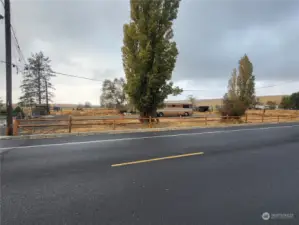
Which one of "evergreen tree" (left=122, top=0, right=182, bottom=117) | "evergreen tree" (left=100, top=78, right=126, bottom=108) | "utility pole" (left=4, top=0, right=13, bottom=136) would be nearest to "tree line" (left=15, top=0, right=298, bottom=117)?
"evergreen tree" (left=122, top=0, right=182, bottom=117)

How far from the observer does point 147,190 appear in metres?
4.15

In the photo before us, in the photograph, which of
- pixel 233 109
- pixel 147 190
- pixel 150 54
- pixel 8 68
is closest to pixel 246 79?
pixel 233 109

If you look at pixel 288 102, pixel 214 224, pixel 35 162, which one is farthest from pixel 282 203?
pixel 288 102

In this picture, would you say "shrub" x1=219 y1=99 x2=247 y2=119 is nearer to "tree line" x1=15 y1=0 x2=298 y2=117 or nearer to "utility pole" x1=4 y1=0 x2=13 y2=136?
"tree line" x1=15 y1=0 x2=298 y2=117

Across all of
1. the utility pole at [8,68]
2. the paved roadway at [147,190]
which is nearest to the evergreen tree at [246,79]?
the paved roadway at [147,190]

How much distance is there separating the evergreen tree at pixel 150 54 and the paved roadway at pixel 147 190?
13.6m

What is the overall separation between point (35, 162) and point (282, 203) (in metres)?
6.41

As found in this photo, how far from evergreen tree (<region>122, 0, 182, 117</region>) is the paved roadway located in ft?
44.5

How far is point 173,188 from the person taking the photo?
4.25 meters

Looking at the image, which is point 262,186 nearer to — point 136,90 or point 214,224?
point 214,224

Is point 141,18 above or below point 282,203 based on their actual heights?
above

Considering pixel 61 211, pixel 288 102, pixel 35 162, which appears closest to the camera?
pixel 61 211

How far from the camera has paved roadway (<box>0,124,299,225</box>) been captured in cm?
318

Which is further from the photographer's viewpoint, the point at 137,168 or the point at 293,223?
the point at 137,168
